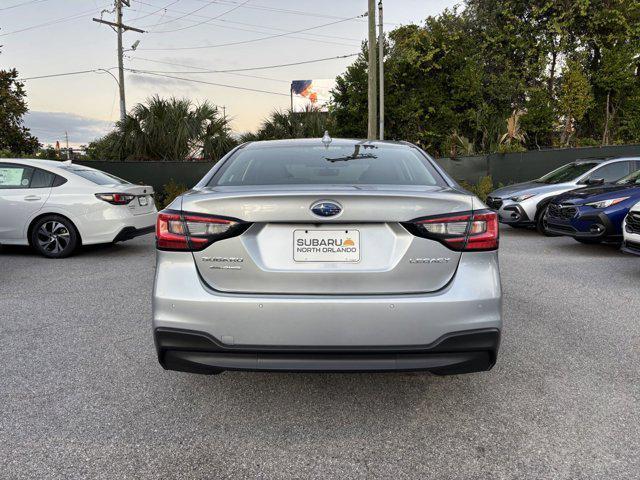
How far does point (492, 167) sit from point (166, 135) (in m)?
11.3

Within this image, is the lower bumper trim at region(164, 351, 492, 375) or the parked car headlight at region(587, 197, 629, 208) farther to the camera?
the parked car headlight at region(587, 197, 629, 208)

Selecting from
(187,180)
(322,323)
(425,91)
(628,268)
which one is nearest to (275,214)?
(322,323)

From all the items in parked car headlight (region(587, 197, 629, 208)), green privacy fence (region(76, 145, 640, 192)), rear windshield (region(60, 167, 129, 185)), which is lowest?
parked car headlight (region(587, 197, 629, 208))

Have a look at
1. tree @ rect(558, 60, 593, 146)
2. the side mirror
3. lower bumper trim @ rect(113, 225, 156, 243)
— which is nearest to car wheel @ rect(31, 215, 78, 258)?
lower bumper trim @ rect(113, 225, 156, 243)

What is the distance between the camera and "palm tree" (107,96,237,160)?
761 inches

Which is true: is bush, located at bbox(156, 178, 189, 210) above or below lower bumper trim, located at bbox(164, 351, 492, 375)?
above

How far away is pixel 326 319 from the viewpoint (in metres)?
2.56

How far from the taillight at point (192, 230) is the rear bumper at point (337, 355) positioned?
43cm

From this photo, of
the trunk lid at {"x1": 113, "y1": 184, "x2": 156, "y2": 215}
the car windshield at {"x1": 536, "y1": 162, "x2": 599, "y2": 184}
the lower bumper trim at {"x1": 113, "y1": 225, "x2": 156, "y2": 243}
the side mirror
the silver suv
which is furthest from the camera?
the car windshield at {"x1": 536, "y1": 162, "x2": 599, "y2": 184}

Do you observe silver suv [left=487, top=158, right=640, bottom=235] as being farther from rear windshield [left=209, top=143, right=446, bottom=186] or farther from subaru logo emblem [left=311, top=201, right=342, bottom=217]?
subaru logo emblem [left=311, top=201, right=342, bottom=217]

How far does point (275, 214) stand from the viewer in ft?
8.57

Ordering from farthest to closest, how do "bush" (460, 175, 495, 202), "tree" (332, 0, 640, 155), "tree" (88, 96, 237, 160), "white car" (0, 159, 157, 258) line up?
"tree" (332, 0, 640, 155), "tree" (88, 96, 237, 160), "bush" (460, 175, 495, 202), "white car" (0, 159, 157, 258)

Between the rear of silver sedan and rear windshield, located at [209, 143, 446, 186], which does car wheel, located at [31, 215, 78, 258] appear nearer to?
rear windshield, located at [209, 143, 446, 186]

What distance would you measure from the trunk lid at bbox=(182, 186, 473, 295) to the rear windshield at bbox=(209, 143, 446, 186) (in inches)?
16.3
